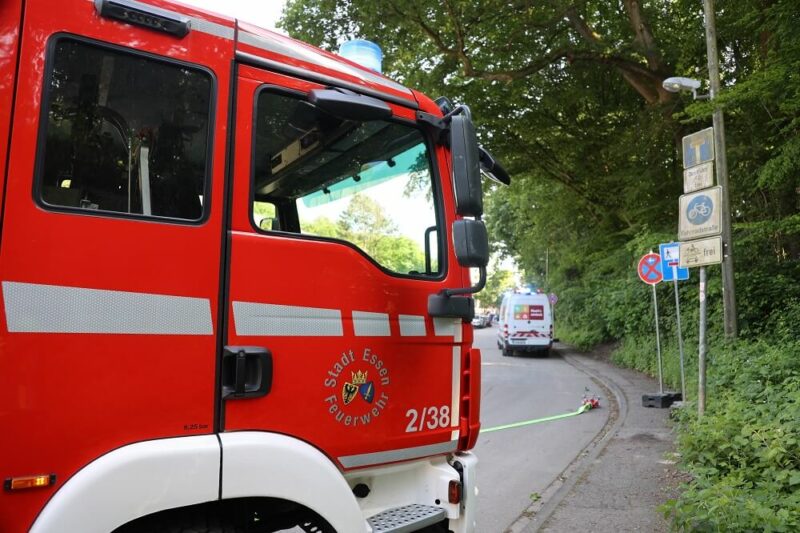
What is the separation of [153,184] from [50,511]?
3.53 feet

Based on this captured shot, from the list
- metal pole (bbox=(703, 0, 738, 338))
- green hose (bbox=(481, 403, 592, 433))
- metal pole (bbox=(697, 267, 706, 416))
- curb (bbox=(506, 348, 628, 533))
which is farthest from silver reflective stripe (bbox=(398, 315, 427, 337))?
metal pole (bbox=(703, 0, 738, 338))

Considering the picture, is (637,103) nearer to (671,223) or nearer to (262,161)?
(671,223)

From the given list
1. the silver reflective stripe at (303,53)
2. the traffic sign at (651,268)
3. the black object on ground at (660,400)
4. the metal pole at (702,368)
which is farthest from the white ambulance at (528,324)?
the silver reflective stripe at (303,53)

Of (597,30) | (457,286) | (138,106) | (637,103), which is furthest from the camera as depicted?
(637,103)

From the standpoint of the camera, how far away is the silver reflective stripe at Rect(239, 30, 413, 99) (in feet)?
7.54

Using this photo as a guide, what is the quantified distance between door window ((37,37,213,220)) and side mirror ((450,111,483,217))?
106 cm

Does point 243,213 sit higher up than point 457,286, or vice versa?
point 243,213

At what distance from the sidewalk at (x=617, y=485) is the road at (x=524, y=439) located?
0.71 ft

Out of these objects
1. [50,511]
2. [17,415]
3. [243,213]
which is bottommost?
[50,511]

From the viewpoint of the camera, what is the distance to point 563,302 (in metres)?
29.0

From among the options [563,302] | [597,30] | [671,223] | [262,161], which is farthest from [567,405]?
[563,302]

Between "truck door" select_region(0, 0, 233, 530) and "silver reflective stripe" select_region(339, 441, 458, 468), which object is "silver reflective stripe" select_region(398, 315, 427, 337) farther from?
"truck door" select_region(0, 0, 233, 530)

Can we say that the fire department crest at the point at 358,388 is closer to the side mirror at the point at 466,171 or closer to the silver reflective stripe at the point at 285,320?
the silver reflective stripe at the point at 285,320

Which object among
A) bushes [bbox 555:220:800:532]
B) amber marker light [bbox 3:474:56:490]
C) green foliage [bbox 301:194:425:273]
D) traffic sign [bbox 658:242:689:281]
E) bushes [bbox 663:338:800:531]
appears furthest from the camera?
traffic sign [bbox 658:242:689:281]
